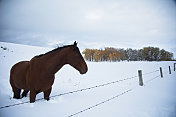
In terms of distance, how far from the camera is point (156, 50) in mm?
55469

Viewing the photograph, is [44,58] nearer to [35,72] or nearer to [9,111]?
[35,72]

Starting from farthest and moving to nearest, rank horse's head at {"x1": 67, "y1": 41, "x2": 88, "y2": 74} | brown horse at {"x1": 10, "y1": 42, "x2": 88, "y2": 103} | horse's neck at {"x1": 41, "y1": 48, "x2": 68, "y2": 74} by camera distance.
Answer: horse's head at {"x1": 67, "y1": 41, "x2": 88, "y2": 74} < horse's neck at {"x1": 41, "y1": 48, "x2": 68, "y2": 74} < brown horse at {"x1": 10, "y1": 42, "x2": 88, "y2": 103}

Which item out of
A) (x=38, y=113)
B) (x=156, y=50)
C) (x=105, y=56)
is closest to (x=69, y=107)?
(x=38, y=113)

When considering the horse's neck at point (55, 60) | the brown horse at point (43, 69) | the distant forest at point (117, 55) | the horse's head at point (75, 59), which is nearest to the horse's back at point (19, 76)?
the brown horse at point (43, 69)

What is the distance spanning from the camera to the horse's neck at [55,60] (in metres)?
2.54

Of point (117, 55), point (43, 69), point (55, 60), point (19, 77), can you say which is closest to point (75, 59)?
point (55, 60)

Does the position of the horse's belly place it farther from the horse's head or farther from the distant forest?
the distant forest

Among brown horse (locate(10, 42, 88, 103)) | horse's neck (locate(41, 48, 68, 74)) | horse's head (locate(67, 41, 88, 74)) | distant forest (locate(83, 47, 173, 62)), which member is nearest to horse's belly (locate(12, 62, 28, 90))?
→ brown horse (locate(10, 42, 88, 103))

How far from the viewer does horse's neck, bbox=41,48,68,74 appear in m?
2.54

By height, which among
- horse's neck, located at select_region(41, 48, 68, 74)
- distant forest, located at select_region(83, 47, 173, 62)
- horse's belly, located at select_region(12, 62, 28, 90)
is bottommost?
horse's belly, located at select_region(12, 62, 28, 90)

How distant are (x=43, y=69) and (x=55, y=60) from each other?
0.38m

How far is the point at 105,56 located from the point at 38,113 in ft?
183

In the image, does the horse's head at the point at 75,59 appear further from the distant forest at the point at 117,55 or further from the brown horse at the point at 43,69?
the distant forest at the point at 117,55

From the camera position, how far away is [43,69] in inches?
97.8
